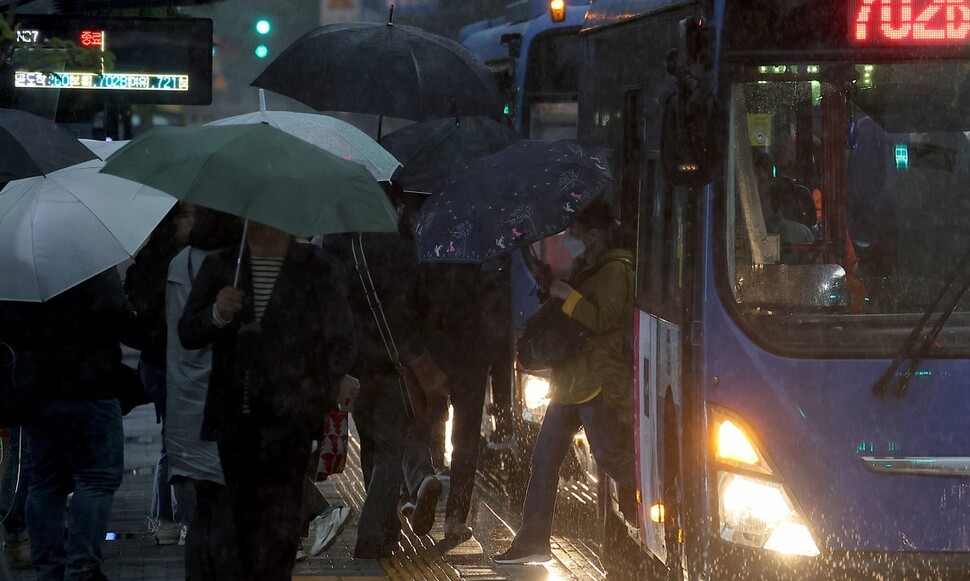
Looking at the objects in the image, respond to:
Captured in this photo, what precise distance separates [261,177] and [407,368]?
2.91 m

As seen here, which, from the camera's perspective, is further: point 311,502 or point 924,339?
point 311,502

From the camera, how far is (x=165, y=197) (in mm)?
7172

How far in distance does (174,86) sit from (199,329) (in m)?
7.26

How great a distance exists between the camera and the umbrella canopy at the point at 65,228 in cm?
672

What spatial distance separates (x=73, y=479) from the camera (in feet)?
23.9

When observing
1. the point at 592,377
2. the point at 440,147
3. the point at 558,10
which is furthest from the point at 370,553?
the point at 558,10

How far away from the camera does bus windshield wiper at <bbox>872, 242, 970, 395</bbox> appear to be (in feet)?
17.6

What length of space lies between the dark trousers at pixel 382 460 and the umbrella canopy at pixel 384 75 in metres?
2.03

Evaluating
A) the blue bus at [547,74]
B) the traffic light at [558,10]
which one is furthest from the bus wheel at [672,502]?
the traffic light at [558,10]

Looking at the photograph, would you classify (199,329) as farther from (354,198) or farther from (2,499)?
(2,499)

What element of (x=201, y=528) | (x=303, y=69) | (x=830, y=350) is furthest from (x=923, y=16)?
(x=303, y=69)

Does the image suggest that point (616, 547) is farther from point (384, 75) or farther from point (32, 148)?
point (384, 75)

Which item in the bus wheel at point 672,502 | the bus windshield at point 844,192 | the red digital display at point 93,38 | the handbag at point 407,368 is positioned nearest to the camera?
the bus windshield at point 844,192

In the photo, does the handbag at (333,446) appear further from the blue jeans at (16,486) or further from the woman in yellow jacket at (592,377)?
the blue jeans at (16,486)
